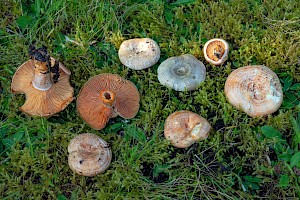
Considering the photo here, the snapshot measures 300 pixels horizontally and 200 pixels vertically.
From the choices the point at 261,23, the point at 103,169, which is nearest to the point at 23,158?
the point at 103,169

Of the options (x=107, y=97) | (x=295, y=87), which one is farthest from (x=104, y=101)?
(x=295, y=87)

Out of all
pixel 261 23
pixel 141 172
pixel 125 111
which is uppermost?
pixel 261 23

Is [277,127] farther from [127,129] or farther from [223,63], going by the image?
[127,129]

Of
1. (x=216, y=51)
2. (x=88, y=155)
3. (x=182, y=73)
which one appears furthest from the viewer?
(x=216, y=51)

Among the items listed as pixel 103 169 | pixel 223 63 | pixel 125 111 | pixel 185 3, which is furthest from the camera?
pixel 185 3

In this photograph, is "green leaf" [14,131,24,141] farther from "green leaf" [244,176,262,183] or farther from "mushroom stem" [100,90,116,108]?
"green leaf" [244,176,262,183]

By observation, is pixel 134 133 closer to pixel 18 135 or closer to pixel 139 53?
pixel 139 53

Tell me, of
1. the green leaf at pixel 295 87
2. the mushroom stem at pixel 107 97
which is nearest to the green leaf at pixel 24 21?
the mushroom stem at pixel 107 97
